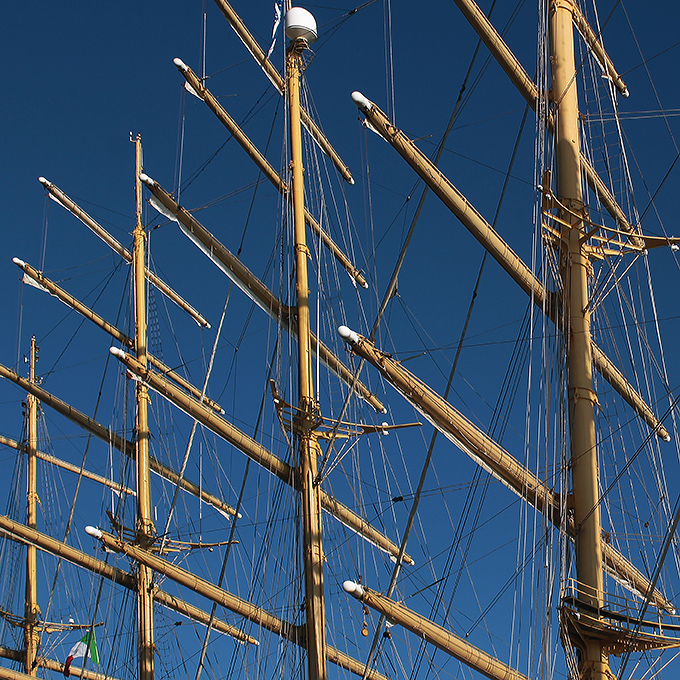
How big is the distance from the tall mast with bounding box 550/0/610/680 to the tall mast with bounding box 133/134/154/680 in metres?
15.9

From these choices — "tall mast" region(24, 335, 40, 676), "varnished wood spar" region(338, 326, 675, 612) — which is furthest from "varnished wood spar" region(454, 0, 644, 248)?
"tall mast" region(24, 335, 40, 676)

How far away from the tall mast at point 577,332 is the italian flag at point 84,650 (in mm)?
21693

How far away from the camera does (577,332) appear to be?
53.4 feet

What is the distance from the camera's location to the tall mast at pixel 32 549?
38.0m

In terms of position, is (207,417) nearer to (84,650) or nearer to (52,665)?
(84,650)

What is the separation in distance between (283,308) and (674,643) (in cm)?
1315

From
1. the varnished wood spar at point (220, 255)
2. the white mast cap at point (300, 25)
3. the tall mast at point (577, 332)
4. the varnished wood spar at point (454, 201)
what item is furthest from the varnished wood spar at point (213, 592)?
the white mast cap at point (300, 25)

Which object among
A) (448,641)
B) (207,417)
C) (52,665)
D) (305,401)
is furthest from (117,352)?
(52,665)

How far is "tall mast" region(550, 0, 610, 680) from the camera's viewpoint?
14.4 metres

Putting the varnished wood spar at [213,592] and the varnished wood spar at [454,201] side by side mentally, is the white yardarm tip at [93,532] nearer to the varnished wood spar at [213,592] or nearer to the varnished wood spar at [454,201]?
the varnished wood spar at [213,592]

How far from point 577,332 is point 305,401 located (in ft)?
26.6

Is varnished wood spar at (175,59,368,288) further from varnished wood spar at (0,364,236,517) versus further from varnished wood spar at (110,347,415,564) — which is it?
varnished wood spar at (0,364,236,517)

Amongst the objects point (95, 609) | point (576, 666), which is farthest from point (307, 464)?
point (95, 609)

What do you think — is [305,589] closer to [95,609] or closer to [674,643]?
[674,643]
